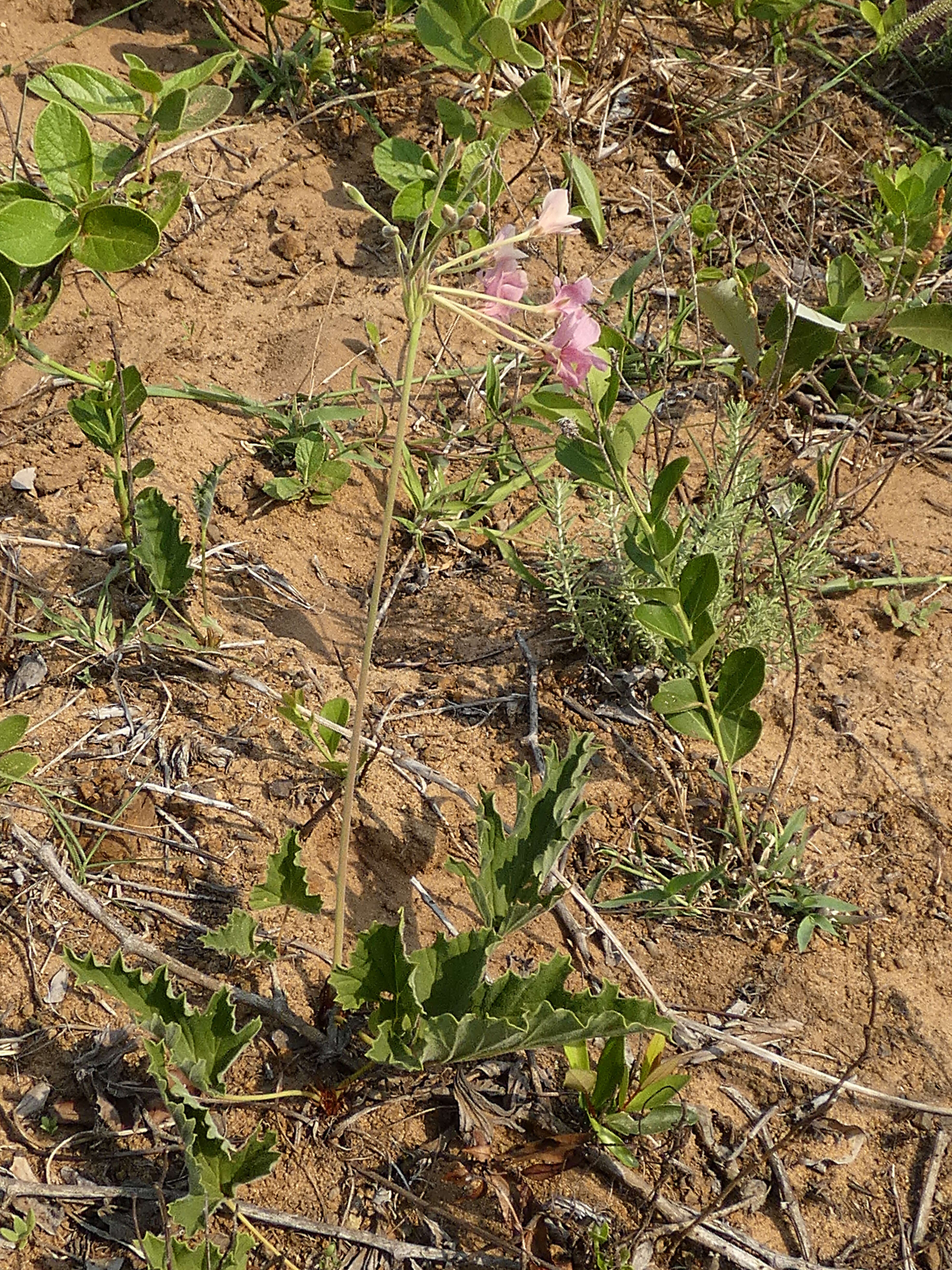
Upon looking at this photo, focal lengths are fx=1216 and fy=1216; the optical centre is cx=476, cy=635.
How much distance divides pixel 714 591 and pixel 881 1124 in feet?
3.17

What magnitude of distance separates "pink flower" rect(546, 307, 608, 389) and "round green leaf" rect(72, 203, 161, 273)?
3.00 feet

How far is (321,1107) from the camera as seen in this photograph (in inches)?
76.9

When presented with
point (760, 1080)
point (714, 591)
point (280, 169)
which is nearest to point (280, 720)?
point (714, 591)

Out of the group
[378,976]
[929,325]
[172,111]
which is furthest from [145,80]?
[378,976]

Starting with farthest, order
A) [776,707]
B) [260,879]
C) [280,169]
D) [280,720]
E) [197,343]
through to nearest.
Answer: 1. [280,169]
2. [197,343]
3. [776,707]
4. [280,720]
5. [260,879]

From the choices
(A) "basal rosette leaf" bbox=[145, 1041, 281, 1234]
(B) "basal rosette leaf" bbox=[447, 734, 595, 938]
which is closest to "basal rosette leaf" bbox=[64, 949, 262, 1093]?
(A) "basal rosette leaf" bbox=[145, 1041, 281, 1234]

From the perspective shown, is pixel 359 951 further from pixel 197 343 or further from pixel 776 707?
pixel 197 343

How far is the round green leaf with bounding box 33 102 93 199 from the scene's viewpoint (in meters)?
2.36

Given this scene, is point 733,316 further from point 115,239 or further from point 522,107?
point 115,239

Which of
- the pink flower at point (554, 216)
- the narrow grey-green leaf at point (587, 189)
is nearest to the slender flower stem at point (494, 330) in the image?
the pink flower at point (554, 216)

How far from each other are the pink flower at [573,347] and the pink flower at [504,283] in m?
0.09

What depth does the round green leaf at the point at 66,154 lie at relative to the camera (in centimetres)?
236

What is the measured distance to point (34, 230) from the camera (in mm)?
2324

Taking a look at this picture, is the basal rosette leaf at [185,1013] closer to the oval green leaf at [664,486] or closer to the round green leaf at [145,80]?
the oval green leaf at [664,486]
